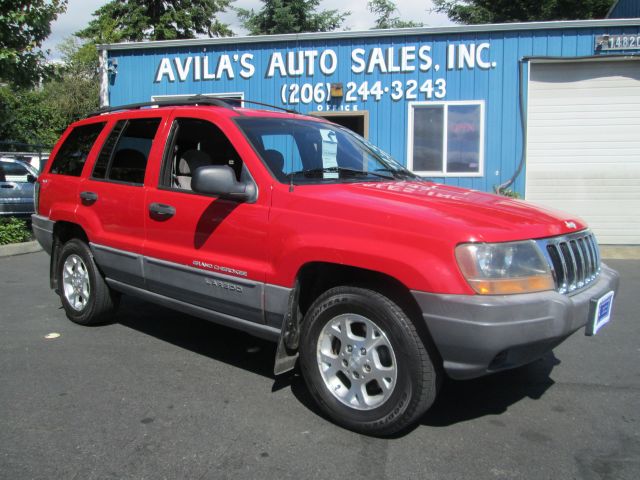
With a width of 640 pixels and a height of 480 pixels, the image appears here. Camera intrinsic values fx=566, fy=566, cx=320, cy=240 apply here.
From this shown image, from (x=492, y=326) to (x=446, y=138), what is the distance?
8.71m

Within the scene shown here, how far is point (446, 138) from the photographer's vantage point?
10953 mm

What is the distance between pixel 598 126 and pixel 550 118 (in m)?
0.88

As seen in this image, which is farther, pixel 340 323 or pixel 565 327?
pixel 340 323

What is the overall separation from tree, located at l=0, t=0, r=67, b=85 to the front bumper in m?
9.33

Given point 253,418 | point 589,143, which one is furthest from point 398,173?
point 589,143

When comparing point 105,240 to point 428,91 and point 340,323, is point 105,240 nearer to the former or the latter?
point 340,323

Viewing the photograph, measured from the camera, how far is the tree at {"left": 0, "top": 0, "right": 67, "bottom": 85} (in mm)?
9406

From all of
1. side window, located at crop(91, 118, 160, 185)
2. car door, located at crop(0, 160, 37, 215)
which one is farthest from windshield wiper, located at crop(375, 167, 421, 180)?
car door, located at crop(0, 160, 37, 215)

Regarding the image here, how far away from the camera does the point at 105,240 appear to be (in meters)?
4.63

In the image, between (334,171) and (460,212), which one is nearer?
(460,212)

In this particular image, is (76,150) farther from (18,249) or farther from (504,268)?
(18,249)

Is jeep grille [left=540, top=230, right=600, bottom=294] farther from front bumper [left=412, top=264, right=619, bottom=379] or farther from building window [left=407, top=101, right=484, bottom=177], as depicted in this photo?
building window [left=407, top=101, right=484, bottom=177]

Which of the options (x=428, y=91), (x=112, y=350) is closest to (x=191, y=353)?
(x=112, y=350)

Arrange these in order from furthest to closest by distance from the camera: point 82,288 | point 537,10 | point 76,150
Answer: point 537,10, point 76,150, point 82,288
